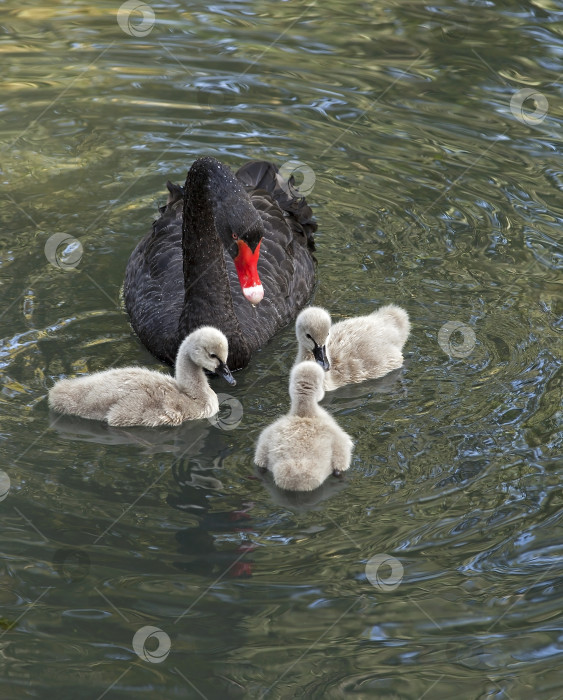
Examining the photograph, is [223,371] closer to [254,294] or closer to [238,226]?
[254,294]

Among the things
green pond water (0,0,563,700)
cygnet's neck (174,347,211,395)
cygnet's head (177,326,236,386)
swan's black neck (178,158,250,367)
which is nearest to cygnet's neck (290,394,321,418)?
green pond water (0,0,563,700)

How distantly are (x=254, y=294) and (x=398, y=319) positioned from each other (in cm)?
84

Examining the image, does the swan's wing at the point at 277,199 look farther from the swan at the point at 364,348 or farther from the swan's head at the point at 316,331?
the swan's head at the point at 316,331

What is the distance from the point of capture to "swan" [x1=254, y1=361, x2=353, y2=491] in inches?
183

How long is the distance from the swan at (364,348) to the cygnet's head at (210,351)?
0.41m

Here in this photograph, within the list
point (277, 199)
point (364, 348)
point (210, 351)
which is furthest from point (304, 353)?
point (277, 199)

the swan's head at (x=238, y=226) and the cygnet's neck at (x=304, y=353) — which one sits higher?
the swan's head at (x=238, y=226)

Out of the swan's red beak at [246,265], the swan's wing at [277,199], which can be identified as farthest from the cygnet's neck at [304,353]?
the swan's wing at [277,199]

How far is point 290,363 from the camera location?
5918mm

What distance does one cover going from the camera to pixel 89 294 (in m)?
6.49

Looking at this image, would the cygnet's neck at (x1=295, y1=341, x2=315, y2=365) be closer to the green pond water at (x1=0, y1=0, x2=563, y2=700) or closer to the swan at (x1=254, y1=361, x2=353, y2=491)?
the green pond water at (x1=0, y1=0, x2=563, y2=700)

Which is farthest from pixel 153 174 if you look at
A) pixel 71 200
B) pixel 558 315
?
pixel 558 315

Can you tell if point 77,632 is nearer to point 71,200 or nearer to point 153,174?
point 71,200

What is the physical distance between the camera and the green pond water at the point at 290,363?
3883mm
